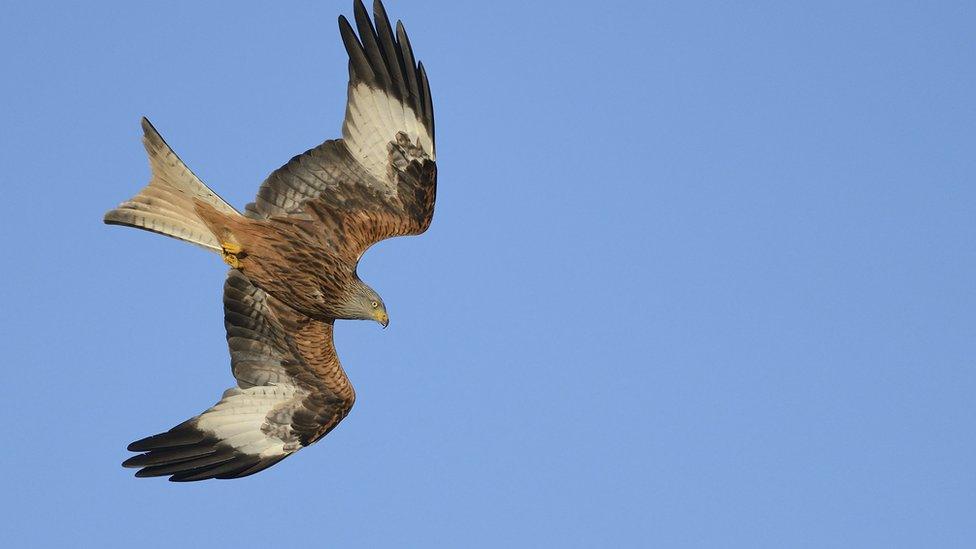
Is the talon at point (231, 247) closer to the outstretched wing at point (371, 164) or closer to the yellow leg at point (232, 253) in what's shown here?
the yellow leg at point (232, 253)

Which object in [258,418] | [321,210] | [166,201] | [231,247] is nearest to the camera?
[166,201]

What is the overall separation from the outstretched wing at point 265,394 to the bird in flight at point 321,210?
3 centimetres

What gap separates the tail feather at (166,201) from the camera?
35.2ft

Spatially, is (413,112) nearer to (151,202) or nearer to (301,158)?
(301,158)

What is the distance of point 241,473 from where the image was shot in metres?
12.2

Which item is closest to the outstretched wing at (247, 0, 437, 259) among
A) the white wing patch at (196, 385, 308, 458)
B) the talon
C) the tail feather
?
the talon

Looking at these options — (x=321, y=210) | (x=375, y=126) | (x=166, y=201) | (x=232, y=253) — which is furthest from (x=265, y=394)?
(x=375, y=126)

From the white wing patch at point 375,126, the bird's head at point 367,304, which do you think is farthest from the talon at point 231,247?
the white wing patch at point 375,126

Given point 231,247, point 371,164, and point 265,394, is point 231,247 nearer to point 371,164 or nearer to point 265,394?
point 371,164

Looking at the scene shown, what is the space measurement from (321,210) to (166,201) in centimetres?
148

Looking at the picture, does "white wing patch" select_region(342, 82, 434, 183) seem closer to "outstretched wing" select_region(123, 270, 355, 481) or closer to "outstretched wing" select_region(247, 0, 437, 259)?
"outstretched wing" select_region(247, 0, 437, 259)

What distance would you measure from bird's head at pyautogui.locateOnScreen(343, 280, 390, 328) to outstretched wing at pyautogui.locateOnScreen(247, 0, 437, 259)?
445mm

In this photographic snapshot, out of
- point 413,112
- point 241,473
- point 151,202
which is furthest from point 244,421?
point 413,112

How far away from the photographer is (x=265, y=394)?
1262 cm
